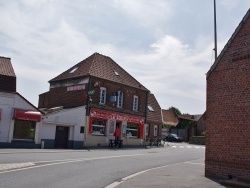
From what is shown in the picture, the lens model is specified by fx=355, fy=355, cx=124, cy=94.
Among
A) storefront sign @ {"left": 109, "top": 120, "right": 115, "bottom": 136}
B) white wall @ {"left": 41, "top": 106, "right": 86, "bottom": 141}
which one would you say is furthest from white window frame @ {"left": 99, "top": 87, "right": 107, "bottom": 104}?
white wall @ {"left": 41, "top": 106, "right": 86, "bottom": 141}

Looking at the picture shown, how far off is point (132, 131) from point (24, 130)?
14.1 metres

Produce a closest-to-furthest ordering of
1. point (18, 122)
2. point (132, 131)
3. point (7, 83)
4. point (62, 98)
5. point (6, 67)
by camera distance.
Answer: point (7, 83) → point (18, 122) → point (6, 67) → point (62, 98) → point (132, 131)

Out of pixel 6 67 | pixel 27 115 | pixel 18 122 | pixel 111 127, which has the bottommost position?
pixel 18 122

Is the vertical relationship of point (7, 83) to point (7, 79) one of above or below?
below

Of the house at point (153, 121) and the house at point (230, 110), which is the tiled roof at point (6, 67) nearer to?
the house at point (153, 121)

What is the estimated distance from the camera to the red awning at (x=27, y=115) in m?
28.4

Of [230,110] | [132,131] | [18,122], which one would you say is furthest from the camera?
[132,131]

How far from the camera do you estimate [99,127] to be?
35.9m

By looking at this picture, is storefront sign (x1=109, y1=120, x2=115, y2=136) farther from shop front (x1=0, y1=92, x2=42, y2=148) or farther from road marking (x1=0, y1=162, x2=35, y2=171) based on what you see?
road marking (x1=0, y1=162, x2=35, y2=171)

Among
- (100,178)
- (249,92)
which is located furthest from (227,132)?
(100,178)

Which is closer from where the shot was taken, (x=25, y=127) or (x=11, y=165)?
(x=11, y=165)

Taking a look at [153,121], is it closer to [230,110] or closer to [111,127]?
[111,127]

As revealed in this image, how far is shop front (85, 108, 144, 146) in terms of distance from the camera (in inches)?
1363

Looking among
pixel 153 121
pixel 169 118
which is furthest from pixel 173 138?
pixel 153 121
